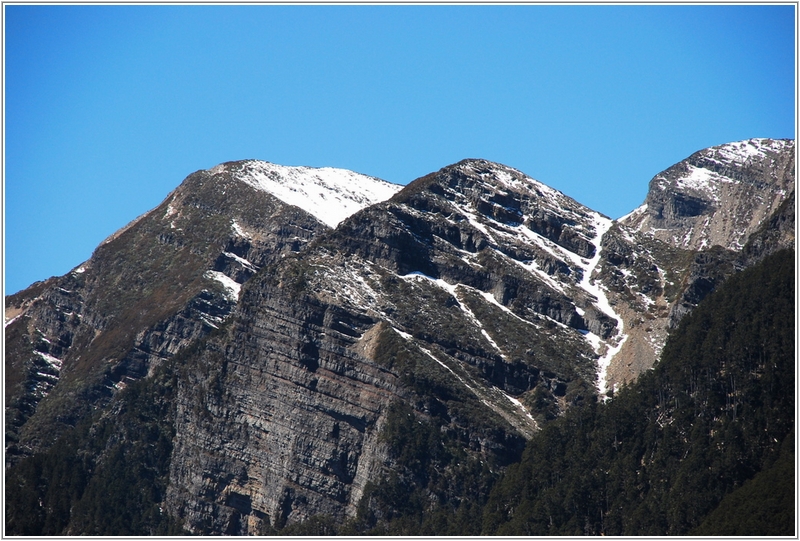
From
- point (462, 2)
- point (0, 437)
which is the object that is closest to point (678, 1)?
point (462, 2)

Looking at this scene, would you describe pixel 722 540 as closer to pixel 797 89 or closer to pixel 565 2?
pixel 797 89

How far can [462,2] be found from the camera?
7712 inches

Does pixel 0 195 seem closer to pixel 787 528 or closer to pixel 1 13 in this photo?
pixel 1 13

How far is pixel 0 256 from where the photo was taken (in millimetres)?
189375

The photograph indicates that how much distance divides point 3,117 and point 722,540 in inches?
4059

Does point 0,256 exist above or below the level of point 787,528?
above

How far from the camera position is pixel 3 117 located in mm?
188000

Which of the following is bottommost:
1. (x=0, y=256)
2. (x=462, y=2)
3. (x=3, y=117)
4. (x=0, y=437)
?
(x=0, y=437)

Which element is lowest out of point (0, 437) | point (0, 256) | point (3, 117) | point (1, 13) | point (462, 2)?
point (0, 437)

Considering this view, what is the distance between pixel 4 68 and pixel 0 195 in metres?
15.7

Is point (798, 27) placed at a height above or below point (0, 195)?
above

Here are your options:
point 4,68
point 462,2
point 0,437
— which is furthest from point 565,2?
point 0,437

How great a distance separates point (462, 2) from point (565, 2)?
41.9 feet

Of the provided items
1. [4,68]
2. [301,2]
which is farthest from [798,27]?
[4,68]
